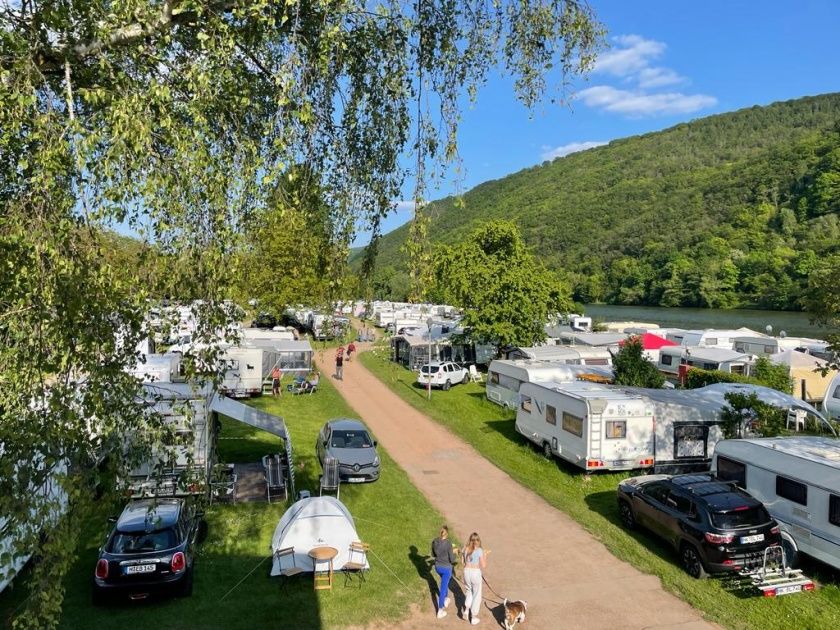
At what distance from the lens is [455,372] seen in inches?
1172

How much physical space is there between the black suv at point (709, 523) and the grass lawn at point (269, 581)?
14.6 feet

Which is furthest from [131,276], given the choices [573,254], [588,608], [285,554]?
[573,254]

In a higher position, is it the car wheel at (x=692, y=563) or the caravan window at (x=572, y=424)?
the caravan window at (x=572, y=424)

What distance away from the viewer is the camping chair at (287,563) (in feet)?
31.3

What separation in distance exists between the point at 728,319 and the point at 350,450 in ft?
240

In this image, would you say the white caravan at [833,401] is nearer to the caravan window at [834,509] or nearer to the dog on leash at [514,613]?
the caravan window at [834,509]

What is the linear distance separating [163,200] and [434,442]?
17.2 meters

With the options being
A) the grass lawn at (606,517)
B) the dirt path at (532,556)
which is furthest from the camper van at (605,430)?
the dirt path at (532,556)

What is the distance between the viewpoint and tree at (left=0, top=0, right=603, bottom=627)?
310cm

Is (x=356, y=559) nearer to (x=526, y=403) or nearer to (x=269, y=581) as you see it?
(x=269, y=581)

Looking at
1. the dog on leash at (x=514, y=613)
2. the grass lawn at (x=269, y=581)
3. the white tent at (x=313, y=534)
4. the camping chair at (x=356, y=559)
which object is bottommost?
the grass lawn at (x=269, y=581)

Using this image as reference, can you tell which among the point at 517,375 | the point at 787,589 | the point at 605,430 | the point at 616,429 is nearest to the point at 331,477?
the point at 605,430

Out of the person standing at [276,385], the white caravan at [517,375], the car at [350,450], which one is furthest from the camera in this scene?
the person standing at [276,385]

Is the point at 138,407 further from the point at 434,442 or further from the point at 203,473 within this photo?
the point at 434,442
